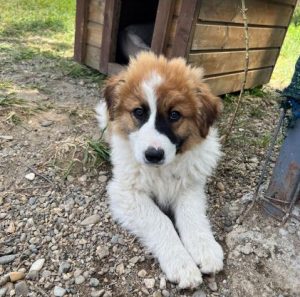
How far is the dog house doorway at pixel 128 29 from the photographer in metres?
3.54

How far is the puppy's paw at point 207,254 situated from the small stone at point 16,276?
91 centimetres

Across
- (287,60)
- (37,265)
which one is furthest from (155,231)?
(287,60)

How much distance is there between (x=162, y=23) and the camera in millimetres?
3529

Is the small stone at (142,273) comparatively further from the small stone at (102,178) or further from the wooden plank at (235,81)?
the wooden plank at (235,81)

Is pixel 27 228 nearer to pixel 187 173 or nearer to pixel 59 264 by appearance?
pixel 59 264

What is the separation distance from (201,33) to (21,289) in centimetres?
271

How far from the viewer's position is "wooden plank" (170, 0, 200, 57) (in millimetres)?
3322

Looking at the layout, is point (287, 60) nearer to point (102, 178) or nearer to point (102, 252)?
point (102, 178)

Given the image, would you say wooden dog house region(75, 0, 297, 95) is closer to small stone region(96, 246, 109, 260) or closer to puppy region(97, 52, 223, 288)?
puppy region(97, 52, 223, 288)

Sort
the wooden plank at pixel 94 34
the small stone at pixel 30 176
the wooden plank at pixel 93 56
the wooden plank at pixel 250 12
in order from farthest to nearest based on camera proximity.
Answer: the wooden plank at pixel 93 56, the wooden plank at pixel 94 34, the wooden plank at pixel 250 12, the small stone at pixel 30 176

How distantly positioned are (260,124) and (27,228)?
2.68 metres

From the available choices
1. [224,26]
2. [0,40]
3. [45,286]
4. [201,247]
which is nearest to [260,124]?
[224,26]

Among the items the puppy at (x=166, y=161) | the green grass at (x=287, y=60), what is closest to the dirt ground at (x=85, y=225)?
the puppy at (x=166, y=161)

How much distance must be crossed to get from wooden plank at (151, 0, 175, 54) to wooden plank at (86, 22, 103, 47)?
1.09m
